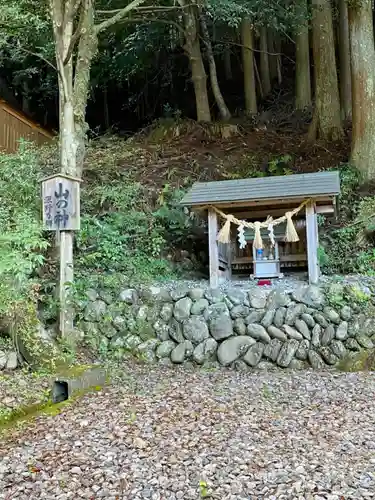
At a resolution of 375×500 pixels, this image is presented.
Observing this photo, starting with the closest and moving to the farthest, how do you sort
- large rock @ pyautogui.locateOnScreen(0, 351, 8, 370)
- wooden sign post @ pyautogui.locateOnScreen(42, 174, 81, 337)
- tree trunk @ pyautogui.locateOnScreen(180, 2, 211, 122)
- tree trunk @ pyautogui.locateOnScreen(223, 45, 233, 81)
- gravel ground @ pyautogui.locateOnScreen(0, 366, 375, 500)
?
1. gravel ground @ pyautogui.locateOnScreen(0, 366, 375, 500)
2. large rock @ pyautogui.locateOnScreen(0, 351, 8, 370)
3. wooden sign post @ pyautogui.locateOnScreen(42, 174, 81, 337)
4. tree trunk @ pyautogui.locateOnScreen(180, 2, 211, 122)
5. tree trunk @ pyautogui.locateOnScreen(223, 45, 233, 81)

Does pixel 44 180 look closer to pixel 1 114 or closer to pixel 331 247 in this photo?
pixel 331 247

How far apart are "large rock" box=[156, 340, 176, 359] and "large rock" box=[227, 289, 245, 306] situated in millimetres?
1147

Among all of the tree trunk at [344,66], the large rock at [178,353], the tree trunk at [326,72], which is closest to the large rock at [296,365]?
the large rock at [178,353]

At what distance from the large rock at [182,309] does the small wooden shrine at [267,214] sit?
659 mm

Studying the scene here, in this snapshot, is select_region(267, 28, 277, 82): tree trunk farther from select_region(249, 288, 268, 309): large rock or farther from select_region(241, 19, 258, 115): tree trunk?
select_region(249, 288, 268, 309): large rock

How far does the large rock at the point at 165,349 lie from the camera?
22.6 feet

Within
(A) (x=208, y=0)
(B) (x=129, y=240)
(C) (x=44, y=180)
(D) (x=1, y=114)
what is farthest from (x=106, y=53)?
(C) (x=44, y=180)

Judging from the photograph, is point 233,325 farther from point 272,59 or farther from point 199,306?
point 272,59

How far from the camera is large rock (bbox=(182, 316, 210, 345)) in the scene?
695 cm

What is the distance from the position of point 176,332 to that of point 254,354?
4.06 ft

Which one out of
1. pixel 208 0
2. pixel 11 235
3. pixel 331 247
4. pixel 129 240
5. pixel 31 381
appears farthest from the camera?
pixel 208 0

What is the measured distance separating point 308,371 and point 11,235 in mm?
4403

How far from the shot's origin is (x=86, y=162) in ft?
38.4

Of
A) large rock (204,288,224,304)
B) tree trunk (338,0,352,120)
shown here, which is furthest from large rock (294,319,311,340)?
tree trunk (338,0,352,120)
